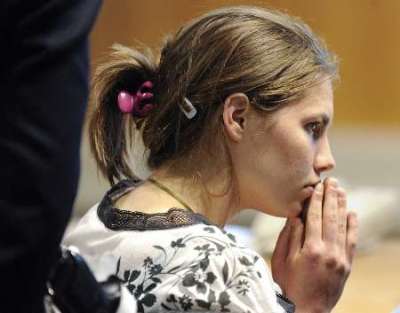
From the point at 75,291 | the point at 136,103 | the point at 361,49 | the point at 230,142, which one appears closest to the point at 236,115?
the point at 230,142

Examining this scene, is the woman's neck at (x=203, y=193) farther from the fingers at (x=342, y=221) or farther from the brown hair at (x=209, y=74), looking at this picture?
the fingers at (x=342, y=221)

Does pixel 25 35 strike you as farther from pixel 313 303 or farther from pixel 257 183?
pixel 313 303

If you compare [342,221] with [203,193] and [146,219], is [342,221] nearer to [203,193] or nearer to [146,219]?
[203,193]

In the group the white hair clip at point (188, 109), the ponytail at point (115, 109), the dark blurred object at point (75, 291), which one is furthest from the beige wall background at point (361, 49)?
the dark blurred object at point (75, 291)

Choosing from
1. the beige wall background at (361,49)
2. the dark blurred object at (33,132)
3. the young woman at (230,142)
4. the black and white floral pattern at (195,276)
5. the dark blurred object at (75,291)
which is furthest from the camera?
the beige wall background at (361,49)

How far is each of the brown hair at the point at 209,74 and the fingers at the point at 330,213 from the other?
173mm

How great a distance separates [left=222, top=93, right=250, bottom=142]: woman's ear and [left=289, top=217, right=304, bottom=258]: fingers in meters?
0.19

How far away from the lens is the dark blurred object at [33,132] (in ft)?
2.47

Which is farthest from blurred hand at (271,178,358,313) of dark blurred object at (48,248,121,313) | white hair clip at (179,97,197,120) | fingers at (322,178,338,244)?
dark blurred object at (48,248,121,313)

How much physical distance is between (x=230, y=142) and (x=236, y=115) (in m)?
0.04

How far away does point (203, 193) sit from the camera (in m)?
1.30

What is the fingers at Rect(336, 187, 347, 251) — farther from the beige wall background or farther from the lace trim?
the beige wall background

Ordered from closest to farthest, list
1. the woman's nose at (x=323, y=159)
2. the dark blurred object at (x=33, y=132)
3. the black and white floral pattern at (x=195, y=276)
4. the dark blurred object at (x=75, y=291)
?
the dark blurred object at (x=33, y=132) → the dark blurred object at (x=75, y=291) → the black and white floral pattern at (x=195, y=276) → the woman's nose at (x=323, y=159)

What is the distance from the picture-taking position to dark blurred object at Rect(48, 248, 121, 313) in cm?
89
